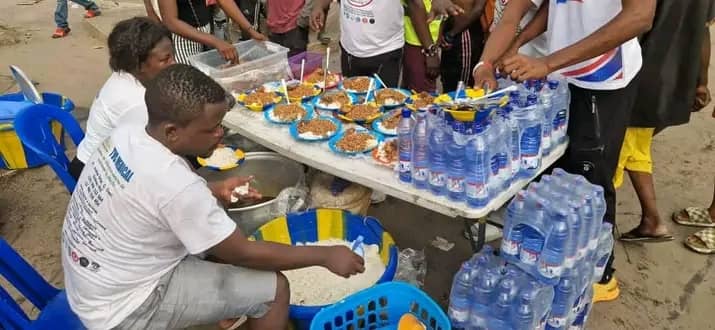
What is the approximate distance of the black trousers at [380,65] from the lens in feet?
12.6

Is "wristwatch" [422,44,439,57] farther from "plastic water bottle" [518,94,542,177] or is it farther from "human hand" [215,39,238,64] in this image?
"plastic water bottle" [518,94,542,177]

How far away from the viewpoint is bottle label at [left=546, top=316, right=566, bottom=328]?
2.42 m

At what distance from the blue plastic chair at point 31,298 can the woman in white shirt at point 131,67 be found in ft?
2.13

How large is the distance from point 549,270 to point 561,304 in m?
0.26

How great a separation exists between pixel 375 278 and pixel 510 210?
30.5 inches

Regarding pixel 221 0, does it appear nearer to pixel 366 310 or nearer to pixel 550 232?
pixel 366 310

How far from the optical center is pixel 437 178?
7.32 ft

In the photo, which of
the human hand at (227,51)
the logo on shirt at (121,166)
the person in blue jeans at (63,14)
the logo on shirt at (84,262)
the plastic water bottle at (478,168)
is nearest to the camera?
the logo on shirt at (121,166)

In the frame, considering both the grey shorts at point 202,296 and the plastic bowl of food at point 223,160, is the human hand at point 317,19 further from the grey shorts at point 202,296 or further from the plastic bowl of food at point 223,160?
the grey shorts at point 202,296

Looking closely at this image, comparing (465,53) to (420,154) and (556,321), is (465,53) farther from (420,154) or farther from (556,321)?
(556,321)

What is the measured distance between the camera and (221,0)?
398 cm

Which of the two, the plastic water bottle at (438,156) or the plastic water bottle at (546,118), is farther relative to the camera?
the plastic water bottle at (546,118)

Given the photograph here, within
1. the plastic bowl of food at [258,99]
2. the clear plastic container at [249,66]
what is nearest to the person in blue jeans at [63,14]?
the clear plastic container at [249,66]

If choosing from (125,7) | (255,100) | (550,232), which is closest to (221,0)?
(255,100)
